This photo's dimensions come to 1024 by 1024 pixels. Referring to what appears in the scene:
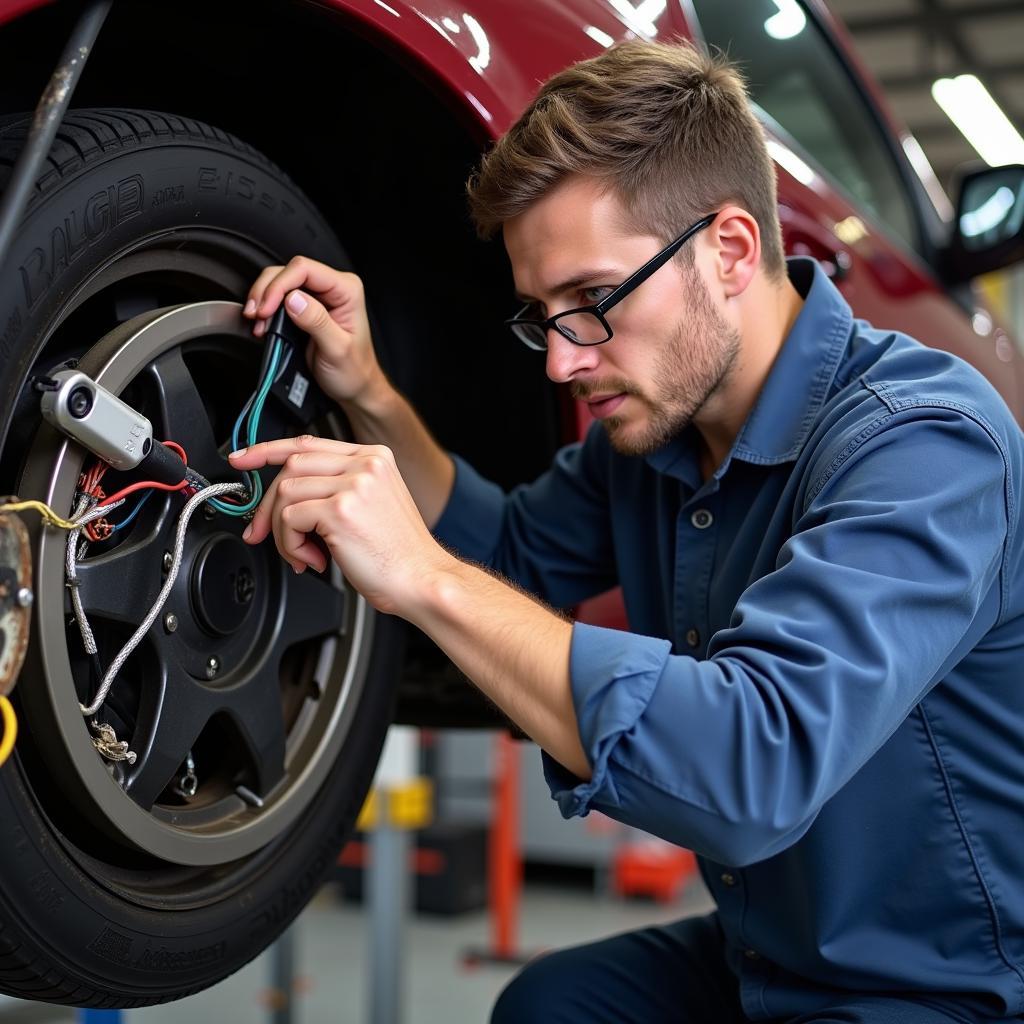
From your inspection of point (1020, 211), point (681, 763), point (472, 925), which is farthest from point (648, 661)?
point (472, 925)

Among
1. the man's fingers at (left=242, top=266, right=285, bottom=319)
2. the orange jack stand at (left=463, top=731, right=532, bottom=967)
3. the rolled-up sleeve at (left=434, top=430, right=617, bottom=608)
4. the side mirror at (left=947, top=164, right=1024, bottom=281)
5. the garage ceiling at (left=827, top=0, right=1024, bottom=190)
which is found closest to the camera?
the man's fingers at (left=242, top=266, right=285, bottom=319)

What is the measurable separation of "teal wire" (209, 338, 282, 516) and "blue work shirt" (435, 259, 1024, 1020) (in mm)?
363

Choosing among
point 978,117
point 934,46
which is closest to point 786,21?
point 934,46

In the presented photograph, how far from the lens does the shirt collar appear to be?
1206mm

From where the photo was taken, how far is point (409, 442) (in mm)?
1356

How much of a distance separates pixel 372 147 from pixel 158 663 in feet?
2.00

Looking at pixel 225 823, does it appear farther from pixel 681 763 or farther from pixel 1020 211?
pixel 1020 211

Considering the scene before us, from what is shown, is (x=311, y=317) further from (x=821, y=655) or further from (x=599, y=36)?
(x=821, y=655)

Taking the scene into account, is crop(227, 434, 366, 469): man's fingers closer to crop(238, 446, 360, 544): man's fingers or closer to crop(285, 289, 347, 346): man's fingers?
crop(238, 446, 360, 544): man's fingers

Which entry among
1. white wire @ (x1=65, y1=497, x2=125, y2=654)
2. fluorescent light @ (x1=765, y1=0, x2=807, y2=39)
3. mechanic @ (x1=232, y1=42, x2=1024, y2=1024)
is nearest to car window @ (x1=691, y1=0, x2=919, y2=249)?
fluorescent light @ (x1=765, y1=0, x2=807, y2=39)

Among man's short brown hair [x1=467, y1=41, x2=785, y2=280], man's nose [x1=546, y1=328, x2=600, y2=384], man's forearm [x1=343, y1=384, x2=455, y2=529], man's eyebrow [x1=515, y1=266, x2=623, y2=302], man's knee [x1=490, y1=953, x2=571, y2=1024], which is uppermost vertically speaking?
man's short brown hair [x1=467, y1=41, x2=785, y2=280]

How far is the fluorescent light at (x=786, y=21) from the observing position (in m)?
1.91

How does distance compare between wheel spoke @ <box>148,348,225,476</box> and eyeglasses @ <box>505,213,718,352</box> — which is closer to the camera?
wheel spoke @ <box>148,348,225,476</box>

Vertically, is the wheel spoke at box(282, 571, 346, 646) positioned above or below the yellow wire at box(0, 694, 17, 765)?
above
